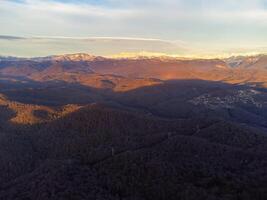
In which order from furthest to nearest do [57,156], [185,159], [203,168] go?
1. [57,156]
2. [185,159]
3. [203,168]

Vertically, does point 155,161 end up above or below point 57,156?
above

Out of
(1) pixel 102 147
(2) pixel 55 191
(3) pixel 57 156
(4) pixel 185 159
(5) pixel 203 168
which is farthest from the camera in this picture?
(3) pixel 57 156

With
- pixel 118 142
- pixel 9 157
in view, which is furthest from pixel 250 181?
pixel 9 157

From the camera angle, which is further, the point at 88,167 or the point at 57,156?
the point at 57,156

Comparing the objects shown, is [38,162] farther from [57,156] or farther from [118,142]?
[118,142]

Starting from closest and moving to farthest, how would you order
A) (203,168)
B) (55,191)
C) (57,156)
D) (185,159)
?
(55,191)
(203,168)
(185,159)
(57,156)

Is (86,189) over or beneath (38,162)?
over

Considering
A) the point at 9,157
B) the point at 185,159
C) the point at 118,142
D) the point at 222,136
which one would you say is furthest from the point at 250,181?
the point at 9,157

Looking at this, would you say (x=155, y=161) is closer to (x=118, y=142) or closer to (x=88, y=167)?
(x=88, y=167)

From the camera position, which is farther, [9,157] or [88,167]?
[9,157]
